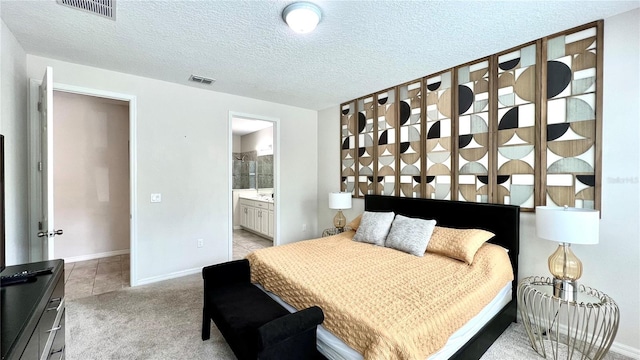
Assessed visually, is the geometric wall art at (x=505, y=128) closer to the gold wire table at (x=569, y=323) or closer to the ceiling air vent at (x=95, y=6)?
the gold wire table at (x=569, y=323)

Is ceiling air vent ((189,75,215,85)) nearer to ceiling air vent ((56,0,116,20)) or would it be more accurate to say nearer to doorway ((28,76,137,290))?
doorway ((28,76,137,290))

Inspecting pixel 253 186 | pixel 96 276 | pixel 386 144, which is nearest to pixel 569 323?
pixel 386 144

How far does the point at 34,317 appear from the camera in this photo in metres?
1.07

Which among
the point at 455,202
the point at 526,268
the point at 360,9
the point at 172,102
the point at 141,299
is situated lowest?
the point at 141,299

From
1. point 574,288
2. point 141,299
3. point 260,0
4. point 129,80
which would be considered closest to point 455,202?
point 574,288

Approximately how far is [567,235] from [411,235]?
1187 mm

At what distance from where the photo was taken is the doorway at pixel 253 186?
16.8ft

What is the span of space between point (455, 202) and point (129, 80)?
4.08 m

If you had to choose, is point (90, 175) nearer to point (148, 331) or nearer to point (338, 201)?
point (148, 331)

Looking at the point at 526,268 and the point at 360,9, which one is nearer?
the point at 360,9

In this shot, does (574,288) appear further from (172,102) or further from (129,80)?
(129,80)

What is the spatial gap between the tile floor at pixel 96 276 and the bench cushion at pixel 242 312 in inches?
79.0

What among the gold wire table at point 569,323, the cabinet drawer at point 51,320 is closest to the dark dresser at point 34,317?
the cabinet drawer at point 51,320

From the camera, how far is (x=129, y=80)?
3.19m
